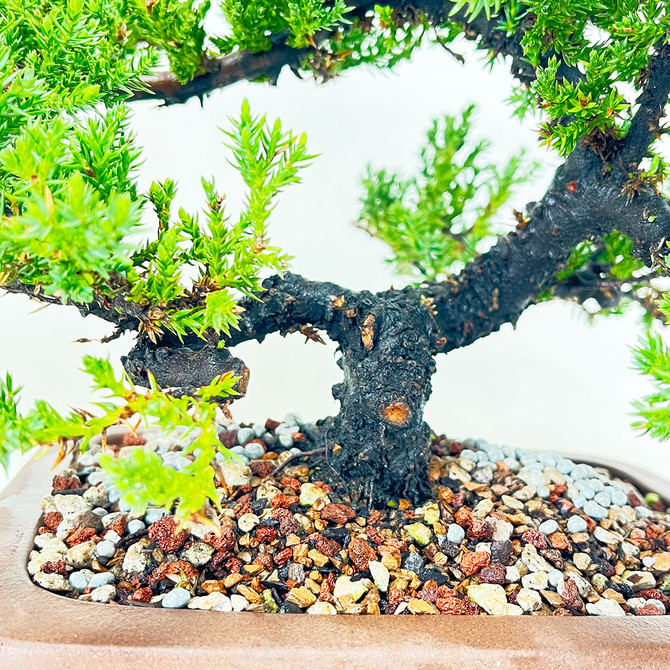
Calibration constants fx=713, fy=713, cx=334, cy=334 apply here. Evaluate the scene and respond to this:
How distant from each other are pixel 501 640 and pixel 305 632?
7.9 inches

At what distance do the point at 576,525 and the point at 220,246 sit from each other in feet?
2.14

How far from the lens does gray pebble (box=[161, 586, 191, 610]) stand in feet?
2.63

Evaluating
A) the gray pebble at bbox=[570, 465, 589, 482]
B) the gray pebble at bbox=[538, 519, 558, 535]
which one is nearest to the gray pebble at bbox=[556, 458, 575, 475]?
the gray pebble at bbox=[570, 465, 589, 482]

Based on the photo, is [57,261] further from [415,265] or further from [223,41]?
[415,265]

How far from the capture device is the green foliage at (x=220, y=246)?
64cm

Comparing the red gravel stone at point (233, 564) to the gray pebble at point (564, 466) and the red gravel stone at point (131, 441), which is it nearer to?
the red gravel stone at point (131, 441)

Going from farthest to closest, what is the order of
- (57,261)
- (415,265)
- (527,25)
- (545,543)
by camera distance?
(415,265) < (545,543) < (527,25) < (57,261)

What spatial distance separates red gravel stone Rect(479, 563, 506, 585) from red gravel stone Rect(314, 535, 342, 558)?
179 millimetres

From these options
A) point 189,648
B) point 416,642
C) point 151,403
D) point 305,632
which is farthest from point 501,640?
point 151,403

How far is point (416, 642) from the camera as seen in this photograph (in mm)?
725

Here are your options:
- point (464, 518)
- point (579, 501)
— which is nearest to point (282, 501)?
point (464, 518)

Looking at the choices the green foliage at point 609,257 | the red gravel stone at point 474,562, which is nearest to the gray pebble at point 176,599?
the red gravel stone at point 474,562

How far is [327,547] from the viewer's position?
2.94 feet

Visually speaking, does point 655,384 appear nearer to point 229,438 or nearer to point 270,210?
point 270,210
